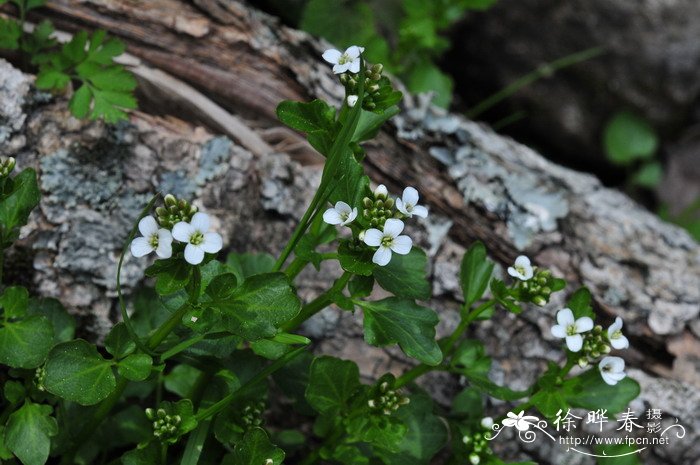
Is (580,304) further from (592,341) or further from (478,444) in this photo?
(478,444)

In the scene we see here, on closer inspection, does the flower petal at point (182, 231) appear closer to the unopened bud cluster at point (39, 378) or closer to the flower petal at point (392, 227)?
the flower petal at point (392, 227)

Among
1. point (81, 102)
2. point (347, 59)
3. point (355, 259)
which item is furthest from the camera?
point (81, 102)

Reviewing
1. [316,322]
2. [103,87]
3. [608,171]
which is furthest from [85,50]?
[608,171]

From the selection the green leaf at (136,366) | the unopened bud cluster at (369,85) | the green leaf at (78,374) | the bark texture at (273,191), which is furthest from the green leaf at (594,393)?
the green leaf at (78,374)

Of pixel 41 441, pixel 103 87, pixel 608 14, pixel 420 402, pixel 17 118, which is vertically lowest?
pixel 41 441

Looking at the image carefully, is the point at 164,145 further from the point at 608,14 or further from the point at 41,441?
the point at 608,14

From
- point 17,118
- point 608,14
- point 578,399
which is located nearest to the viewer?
point 578,399

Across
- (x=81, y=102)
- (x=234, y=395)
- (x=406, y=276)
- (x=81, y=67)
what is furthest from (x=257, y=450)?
(x=81, y=67)
